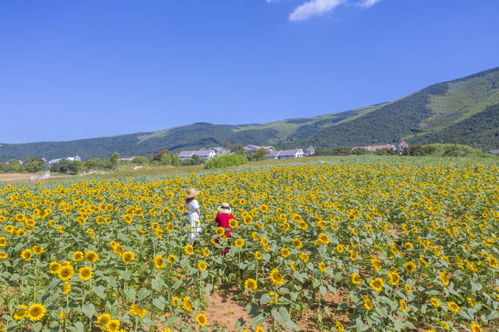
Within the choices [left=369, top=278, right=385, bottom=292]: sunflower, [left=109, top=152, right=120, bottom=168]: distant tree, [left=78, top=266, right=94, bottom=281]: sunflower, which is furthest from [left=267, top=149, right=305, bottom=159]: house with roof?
[left=78, top=266, right=94, bottom=281]: sunflower

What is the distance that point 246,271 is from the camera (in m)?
4.82

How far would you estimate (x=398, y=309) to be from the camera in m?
3.64

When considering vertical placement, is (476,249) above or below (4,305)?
below

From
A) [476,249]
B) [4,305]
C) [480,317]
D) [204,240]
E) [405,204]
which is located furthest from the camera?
[405,204]

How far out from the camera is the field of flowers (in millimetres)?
3268

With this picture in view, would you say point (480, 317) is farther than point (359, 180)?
No

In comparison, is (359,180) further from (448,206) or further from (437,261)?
(437,261)

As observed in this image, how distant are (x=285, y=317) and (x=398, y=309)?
1.63m

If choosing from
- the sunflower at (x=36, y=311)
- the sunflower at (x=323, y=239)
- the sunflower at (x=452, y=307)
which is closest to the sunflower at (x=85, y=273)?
the sunflower at (x=36, y=311)

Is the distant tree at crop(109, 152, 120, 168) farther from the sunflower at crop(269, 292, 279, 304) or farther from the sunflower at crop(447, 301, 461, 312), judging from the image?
the sunflower at crop(447, 301, 461, 312)

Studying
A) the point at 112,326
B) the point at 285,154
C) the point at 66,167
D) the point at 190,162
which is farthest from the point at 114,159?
the point at 285,154

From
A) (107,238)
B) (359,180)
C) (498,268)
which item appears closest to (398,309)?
(498,268)

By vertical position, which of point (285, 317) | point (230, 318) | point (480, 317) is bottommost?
point (480, 317)

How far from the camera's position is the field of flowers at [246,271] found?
327 centimetres
